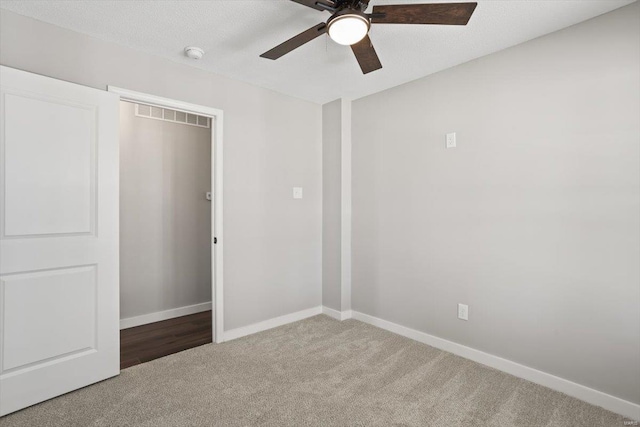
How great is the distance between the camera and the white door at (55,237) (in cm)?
194

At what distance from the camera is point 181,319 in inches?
145

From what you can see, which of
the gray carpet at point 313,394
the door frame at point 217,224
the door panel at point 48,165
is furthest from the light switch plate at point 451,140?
the door panel at point 48,165

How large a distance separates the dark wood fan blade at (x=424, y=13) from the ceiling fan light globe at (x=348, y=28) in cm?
9

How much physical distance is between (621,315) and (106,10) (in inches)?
144

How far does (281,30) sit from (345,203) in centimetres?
188

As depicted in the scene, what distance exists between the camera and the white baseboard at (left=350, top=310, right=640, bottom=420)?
6.53 ft

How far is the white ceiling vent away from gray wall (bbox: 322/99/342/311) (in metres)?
1.48

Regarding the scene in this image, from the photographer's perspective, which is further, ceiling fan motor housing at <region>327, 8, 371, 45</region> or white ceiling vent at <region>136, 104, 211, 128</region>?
white ceiling vent at <region>136, 104, 211, 128</region>

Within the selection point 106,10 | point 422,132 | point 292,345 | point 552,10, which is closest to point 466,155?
point 422,132

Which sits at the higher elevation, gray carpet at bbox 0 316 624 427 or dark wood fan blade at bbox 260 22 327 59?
dark wood fan blade at bbox 260 22 327 59

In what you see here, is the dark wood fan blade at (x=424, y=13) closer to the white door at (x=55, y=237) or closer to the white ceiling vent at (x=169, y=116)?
the white door at (x=55, y=237)

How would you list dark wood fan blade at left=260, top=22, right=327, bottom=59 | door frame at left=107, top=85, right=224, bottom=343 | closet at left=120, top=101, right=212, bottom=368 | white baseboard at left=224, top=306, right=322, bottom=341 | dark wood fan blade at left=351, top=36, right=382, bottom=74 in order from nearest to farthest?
dark wood fan blade at left=260, top=22, right=327, bottom=59 → dark wood fan blade at left=351, top=36, right=382, bottom=74 → door frame at left=107, top=85, right=224, bottom=343 → white baseboard at left=224, top=306, right=322, bottom=341 → closet at left=120, top=101, right=212, bottom=368

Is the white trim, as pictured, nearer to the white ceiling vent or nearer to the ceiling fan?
the white ceiling vent

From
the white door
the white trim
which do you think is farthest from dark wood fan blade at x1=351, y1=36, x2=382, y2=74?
the white door
